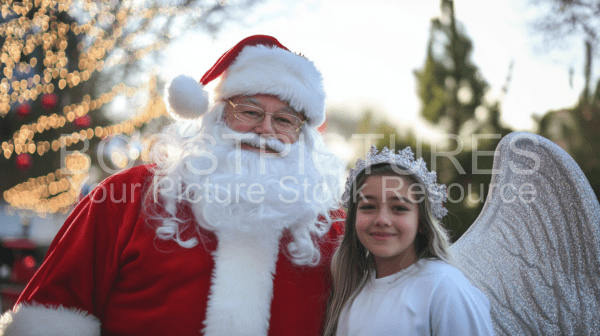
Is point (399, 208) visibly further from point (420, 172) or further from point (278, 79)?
point (278, 79)

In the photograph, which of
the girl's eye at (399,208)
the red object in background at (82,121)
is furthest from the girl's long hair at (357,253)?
the red object in background at (82,121)

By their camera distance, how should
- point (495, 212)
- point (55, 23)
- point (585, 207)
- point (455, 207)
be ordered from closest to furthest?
point (585, 207) < point (495, 212) < point (455, 207) < point (55, 23)

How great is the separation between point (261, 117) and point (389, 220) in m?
0.88

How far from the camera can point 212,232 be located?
1.87 meters

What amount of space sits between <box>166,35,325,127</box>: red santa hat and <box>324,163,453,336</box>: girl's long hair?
0.61m

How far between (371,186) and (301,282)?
563mm

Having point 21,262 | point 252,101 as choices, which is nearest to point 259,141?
point 252,101

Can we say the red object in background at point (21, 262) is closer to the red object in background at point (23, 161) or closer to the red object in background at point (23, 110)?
the red object in background at point (23, 161)

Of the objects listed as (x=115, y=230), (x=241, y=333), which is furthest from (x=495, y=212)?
(x=115, y=230)

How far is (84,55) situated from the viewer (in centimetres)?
604

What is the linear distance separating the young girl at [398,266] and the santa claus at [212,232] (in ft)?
0.57

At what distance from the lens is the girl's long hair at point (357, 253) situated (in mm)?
1802

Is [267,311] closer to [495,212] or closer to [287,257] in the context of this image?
[287,257]

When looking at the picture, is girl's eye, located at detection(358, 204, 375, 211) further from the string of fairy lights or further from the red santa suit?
the string of fairy lights
